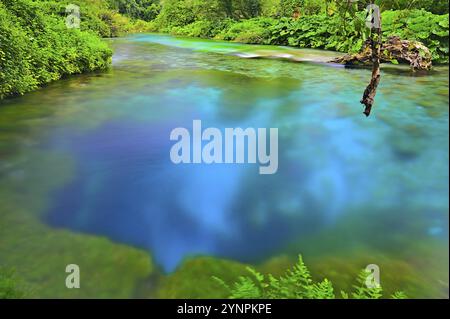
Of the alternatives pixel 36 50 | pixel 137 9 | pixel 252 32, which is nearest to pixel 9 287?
pixel 36 50

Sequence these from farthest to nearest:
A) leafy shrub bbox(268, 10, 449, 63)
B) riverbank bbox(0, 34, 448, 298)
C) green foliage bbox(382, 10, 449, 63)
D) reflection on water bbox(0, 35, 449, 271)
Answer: green foliage bbox(382, 10, 449, 63) → reflection on water bbox(0, 35, 449, 271) → leafy shrub bbox(268, 10, 449, 63) → riverbank bbox(0, 34, 448, 298)

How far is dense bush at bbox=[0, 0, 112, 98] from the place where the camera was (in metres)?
8.40

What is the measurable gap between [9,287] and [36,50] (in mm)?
8340

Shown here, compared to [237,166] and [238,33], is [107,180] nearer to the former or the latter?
[237,166]

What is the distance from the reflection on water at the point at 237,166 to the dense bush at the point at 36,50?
0.54 m

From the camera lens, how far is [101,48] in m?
13.2

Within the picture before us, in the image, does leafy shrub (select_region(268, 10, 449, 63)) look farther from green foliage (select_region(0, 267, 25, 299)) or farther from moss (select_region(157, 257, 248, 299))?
green foliage (select_region(0, 267, 25, 299))

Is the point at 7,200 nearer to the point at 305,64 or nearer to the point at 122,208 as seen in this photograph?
the point at 122,208

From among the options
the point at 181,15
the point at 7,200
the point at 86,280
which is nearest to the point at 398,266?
the point at 86,280

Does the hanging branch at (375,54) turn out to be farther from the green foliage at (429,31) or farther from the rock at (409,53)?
the green foliage at (429,31)

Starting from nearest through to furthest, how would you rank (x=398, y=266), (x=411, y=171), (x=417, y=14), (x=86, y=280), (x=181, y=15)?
(x=86, y=280)
(x=398, y=266)
(x=411, y=171)
(x=417, y=14)
(x=181, y=15)

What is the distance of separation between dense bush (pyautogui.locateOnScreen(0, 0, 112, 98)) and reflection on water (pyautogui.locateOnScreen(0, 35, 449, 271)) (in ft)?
1.77

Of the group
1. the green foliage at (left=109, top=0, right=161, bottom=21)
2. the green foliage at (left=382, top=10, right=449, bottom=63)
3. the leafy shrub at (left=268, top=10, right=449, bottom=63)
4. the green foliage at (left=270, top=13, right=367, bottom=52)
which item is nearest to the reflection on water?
the leafy shrub at (left=268, top=10, right=449, bottom=63)
